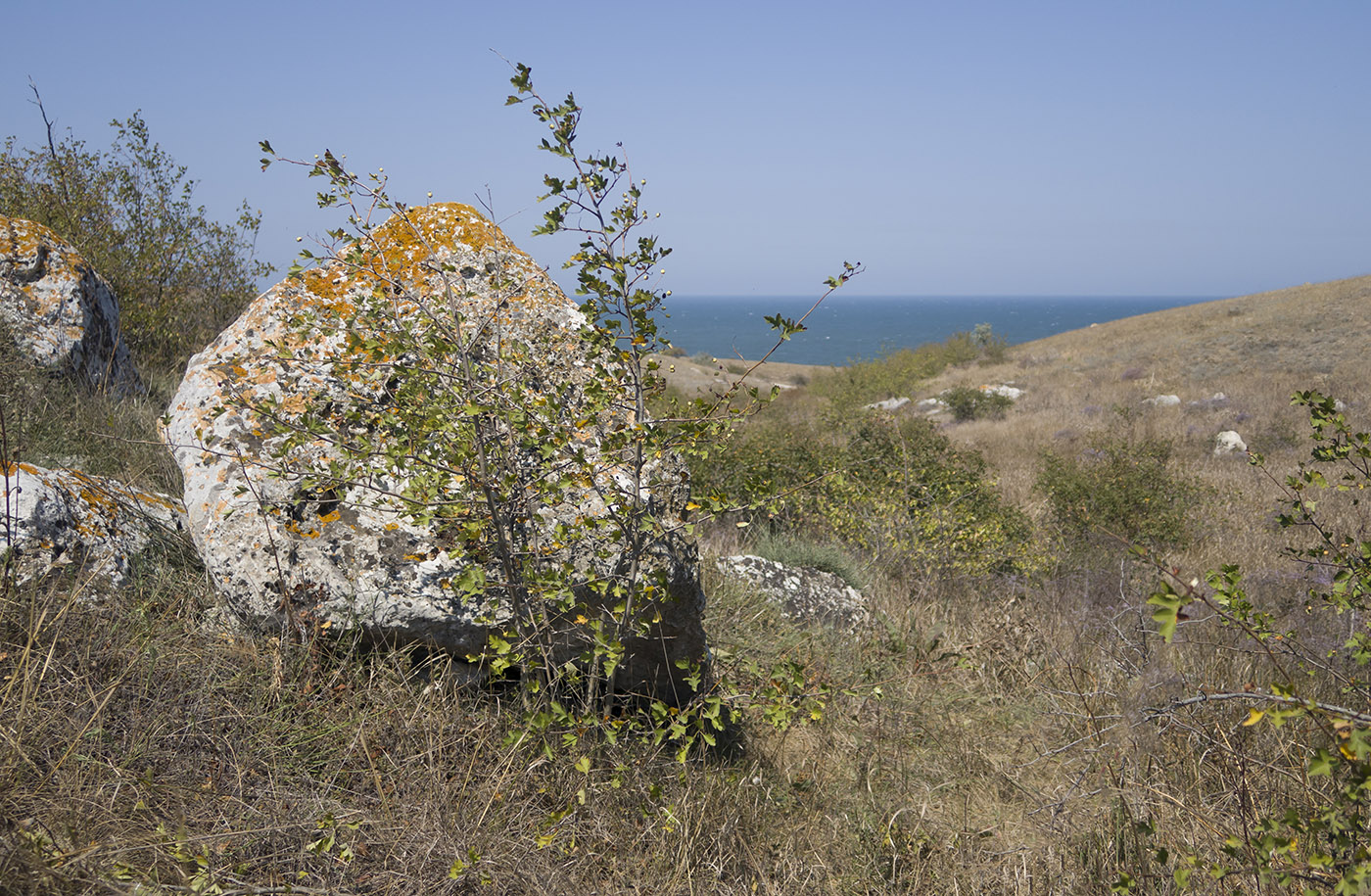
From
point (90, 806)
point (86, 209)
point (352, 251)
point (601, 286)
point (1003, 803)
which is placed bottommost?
point (1003, 803)

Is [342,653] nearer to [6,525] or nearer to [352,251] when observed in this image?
[6,525]

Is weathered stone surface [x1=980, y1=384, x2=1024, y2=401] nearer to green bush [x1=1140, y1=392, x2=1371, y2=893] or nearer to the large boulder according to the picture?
green bush [x1=1140, y1=392, x2=1371, y2=893]

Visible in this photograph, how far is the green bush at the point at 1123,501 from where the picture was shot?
755cm

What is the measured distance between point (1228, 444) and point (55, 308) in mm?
15083

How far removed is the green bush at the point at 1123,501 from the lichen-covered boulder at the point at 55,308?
8.32 metres

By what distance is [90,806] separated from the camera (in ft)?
6.91

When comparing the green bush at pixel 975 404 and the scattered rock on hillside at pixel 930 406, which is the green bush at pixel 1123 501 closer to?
the green bush at pixel 975 404

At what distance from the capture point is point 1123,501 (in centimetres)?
779

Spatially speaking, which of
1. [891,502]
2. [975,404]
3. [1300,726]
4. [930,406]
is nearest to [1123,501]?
[891,502]

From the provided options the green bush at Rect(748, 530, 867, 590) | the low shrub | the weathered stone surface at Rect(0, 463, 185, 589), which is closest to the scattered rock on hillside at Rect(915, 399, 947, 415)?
the low shrub

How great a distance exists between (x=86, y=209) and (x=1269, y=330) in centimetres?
2855

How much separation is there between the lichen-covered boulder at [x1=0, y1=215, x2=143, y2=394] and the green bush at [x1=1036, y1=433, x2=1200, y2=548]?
8.32 m

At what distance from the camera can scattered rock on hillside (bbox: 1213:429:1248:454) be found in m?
12.3

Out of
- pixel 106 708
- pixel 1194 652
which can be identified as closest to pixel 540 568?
pixel 106 708
